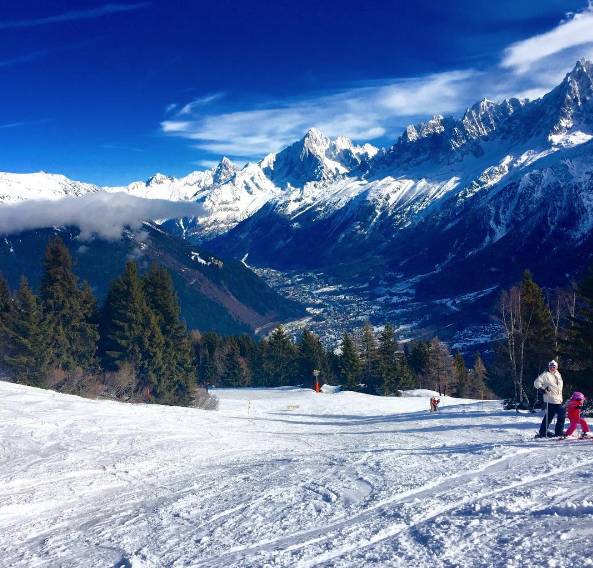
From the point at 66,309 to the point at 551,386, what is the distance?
4311 centimetres

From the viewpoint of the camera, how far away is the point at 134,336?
1832 inches

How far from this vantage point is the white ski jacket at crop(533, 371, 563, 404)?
15451mm

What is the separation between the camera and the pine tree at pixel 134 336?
46.4 m

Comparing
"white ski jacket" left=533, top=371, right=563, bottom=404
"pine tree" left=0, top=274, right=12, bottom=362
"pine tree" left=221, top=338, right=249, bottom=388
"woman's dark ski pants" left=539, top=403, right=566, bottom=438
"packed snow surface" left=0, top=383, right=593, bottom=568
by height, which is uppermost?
"pine tree" left=0, top=274, right=12, bottom=362

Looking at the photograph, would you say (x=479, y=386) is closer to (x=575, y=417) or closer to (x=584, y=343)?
(x=584, y=343)

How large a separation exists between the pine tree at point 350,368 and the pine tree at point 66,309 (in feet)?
131

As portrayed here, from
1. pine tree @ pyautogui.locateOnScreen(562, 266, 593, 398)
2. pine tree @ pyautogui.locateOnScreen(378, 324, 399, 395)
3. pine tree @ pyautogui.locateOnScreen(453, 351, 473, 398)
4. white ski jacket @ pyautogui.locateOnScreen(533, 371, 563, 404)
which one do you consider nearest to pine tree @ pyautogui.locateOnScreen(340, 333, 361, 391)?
pine tree @ pyautogui.locateOnScreen(378, 324, 399, 395)

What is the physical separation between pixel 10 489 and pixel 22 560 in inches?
234

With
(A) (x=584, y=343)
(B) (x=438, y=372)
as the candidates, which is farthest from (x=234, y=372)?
(A) (x=584, y=343)

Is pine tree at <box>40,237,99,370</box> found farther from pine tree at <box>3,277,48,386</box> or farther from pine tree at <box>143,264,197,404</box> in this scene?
pine tree at <box>143,264,197,404</box>

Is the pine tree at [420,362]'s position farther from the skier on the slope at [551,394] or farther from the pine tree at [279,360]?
the skier on the slope at [551,394]

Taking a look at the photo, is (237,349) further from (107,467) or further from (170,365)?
(107,467)

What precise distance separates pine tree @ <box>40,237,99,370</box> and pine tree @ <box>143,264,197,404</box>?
234 inches

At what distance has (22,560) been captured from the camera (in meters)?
8.82
